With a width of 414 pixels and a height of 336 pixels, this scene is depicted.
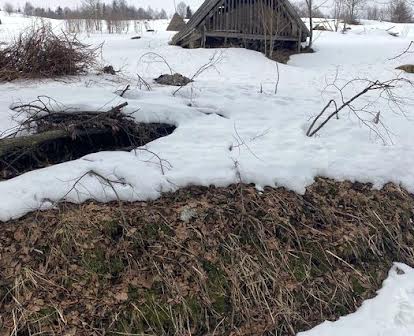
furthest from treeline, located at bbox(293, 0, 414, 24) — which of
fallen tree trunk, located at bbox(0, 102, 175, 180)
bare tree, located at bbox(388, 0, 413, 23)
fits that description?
fallen tree trunk, located at bbox(0, 102, 175, 180)

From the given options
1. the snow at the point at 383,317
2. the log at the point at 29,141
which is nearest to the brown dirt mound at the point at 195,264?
the snow at the point at 383,317

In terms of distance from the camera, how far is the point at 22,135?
168 inches

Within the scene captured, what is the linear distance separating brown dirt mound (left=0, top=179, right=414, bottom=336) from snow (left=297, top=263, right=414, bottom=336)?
0.27ft

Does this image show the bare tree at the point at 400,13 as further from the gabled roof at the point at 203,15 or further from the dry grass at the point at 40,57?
the dry grass at the point at 40,57

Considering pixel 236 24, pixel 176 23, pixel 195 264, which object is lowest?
pixel 195 264

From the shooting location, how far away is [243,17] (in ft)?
55.5

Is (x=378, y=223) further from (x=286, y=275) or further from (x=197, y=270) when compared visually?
(x=197, y=270)

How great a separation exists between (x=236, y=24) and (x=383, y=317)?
49.8ft

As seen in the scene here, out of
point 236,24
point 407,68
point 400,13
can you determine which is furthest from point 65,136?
point 400,13

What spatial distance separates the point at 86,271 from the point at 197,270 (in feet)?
2.65

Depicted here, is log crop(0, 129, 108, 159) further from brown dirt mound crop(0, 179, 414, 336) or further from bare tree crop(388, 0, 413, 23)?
bare tree crop(388, 0, 413, 23)

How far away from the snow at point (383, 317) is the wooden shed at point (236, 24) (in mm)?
13994

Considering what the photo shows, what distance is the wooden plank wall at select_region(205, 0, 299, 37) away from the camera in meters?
16.7

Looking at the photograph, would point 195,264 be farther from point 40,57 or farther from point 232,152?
point 40,57
